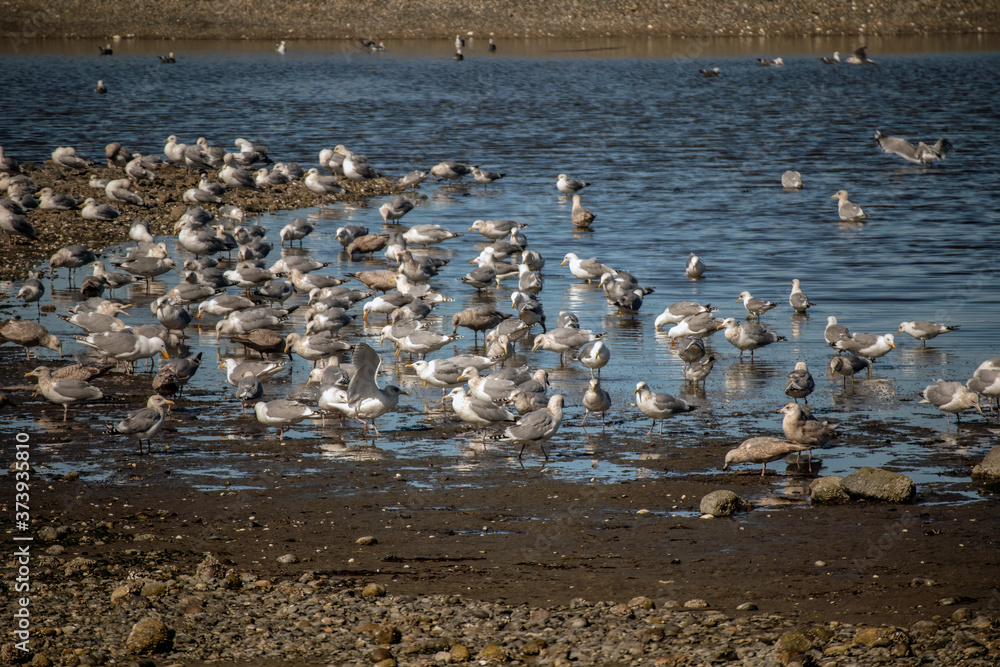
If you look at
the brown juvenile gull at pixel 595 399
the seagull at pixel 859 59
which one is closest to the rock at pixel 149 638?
the brown juvenile gull at pixel 595 399

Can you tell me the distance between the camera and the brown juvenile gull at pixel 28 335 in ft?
45.6

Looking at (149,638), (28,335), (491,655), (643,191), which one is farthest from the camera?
(643,191)

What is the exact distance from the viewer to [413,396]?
43.9ft

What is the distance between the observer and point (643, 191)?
3042 centimetres

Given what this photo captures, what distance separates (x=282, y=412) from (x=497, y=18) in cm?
7726

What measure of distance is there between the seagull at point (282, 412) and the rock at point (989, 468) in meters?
6.25

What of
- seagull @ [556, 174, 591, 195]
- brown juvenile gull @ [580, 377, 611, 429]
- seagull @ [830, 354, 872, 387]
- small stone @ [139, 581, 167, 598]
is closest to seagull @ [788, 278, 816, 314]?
seagull @ [830, 354, 872, 387]

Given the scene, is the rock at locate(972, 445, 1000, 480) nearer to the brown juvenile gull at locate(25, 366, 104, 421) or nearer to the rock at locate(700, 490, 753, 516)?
the rock at locate(700, 490, 753, 516)

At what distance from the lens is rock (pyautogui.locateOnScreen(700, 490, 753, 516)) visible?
9.12 metres

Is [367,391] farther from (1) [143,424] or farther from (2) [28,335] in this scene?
(2) [28,335]

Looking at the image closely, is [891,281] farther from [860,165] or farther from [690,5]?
[690,5]

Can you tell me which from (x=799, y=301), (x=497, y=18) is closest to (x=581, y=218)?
(x=799, y=301)

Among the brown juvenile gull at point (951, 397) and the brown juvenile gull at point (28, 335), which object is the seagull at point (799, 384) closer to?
the brown juvenile gull at point (951, 397)

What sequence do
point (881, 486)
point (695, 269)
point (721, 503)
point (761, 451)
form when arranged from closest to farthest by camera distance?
point (721, 503)
point (881, 486)
point (761, 451)
point (695, 269)
